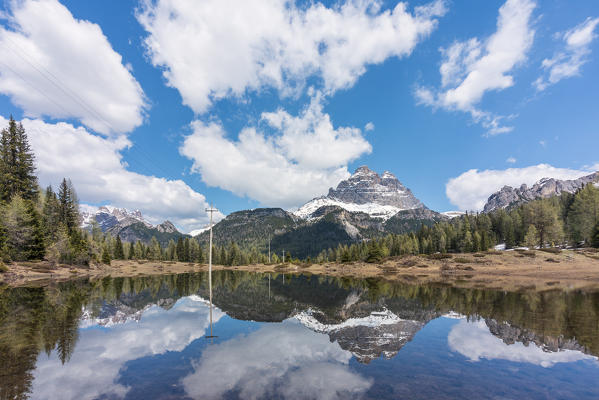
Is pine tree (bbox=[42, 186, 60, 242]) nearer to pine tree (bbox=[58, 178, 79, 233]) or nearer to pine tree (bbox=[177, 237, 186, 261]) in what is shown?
pine tree (bbox=[58, 178, 79, 233])

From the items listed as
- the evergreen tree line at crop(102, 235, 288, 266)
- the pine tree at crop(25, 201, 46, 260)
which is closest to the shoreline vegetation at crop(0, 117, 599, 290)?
the pine tree at crop(25, 201, 46, 260)

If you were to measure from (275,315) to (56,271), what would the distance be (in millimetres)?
69620

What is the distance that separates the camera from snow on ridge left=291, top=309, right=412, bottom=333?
18.7 metres

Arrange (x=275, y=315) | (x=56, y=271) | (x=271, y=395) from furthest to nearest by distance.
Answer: (x=56, y=271), (x=275, y=315), (x=271, y=395)

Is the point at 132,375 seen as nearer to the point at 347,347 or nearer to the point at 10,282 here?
the point at 347,347

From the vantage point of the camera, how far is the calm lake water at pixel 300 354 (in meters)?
9.27

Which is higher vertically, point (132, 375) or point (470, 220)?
point (470, 220)

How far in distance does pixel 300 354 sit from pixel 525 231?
132461mm

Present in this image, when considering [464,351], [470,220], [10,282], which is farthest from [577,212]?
[10,282]

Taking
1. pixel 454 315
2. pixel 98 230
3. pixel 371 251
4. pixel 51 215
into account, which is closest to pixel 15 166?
pixel 51 215

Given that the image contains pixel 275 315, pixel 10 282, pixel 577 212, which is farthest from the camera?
pixel 577 212

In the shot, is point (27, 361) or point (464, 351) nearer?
point (27, 361)

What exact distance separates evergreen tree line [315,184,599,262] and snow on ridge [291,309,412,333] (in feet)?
258

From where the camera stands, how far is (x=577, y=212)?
94.9 meters
